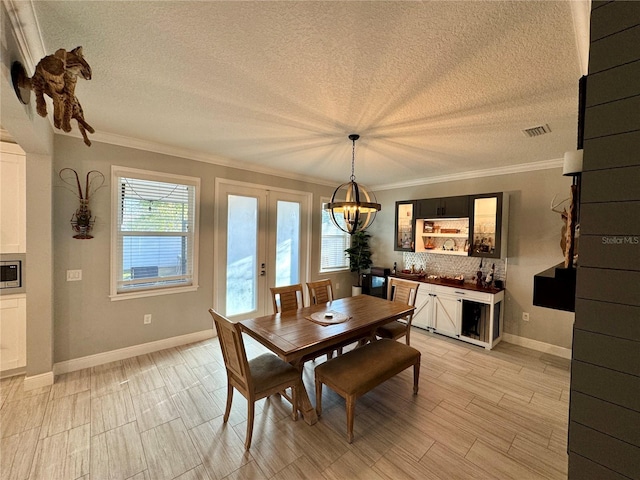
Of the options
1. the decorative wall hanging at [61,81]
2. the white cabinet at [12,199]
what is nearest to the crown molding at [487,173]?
the decorative wall hanging at [61,81]

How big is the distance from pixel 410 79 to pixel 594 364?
5.91 ft

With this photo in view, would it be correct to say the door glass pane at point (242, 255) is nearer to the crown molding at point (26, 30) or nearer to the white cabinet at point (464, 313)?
the crown molding at point (26, 30)

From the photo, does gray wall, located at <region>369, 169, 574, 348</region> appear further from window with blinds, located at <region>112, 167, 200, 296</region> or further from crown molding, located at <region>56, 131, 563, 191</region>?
window with blinds, located at <region>112, 167, 200, 296</region>

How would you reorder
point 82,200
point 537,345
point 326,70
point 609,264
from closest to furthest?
point 609,264, point 326,70, point 82,200, point 537,345

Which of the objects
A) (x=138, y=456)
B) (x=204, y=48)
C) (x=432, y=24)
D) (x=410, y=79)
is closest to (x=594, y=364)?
(x=432, y=24)

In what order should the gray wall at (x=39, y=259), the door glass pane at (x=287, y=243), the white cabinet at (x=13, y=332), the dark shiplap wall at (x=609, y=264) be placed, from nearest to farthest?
the dark shiplap wall at (x=609, y=264) → the gray wall at (x=39, y=259) → the white cabinet at (x=13, y=332) → the door glass pane at (x=287, y=243)

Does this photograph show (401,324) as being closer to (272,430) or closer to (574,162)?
(272,430)

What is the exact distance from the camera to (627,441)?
0.73 m

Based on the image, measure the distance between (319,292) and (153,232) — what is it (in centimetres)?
229

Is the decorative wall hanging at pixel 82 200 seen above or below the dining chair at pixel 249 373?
above

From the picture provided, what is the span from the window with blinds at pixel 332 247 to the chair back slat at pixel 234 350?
3278 mm

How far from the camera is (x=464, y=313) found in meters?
3.89

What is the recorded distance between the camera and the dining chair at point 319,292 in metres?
3.40

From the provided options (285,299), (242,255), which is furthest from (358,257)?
(285,299)
